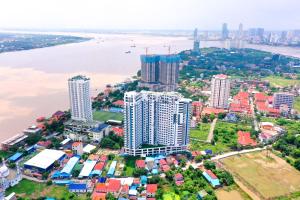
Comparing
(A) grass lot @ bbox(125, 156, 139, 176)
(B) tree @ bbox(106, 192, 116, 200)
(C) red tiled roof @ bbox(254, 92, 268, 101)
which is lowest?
(A) grass lot @ bbox(125, 156, 139, 176)

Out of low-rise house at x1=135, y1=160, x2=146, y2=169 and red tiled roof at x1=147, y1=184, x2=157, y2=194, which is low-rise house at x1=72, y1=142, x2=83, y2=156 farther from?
red tiled roof at x1=147, y1=184, x2=157, y2=194

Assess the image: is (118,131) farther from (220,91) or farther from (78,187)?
(220,91)

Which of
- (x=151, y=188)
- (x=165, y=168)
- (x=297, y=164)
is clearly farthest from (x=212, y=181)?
(x=297, y=164)

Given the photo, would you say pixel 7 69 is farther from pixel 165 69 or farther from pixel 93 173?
pixel 93 173

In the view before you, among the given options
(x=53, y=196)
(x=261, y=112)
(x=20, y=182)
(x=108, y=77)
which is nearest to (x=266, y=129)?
(x=261, y=112)

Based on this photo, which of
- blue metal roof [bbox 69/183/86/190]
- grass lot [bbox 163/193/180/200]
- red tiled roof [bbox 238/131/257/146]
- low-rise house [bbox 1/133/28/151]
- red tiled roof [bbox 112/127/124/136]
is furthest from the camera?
red tiled roof [bbox 112/127/124/136]

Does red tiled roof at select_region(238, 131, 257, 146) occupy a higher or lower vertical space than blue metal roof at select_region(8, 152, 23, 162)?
lower

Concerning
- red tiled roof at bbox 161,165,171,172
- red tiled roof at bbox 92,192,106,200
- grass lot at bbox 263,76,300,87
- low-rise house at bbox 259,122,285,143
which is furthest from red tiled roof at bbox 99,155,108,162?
grass lot at bbox 263,76,300,87
